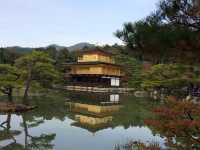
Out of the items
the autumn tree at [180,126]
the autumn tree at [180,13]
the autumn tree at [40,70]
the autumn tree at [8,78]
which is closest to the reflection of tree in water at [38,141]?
the autumn tree at [180,126]

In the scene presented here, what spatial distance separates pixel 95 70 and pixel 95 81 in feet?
4.53

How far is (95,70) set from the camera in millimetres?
35875

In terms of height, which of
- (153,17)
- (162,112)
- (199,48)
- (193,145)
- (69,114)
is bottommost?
(69,114)

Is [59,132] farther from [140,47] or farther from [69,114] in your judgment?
[140,47]

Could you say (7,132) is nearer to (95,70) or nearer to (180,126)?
(180,126)

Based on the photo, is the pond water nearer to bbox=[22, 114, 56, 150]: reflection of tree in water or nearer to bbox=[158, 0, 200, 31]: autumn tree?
bbox=[22, 114, 56, 150]: reflection of tree in water

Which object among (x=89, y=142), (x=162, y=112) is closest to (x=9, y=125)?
(x=89, y=142)

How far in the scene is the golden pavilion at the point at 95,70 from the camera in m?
35.7

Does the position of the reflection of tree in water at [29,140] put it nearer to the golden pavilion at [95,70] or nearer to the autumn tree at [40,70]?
the autumn tree at [40,70]

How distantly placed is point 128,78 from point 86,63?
517cm

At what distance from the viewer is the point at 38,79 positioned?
18.9 meters

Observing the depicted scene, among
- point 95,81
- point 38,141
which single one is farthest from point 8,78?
point 95,81

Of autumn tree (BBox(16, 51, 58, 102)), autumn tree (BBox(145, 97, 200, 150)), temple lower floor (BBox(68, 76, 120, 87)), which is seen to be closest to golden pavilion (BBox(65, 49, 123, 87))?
temple lower floor (BBox(68, 76, 120, 87))

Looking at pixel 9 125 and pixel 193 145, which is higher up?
pixel 193 145
